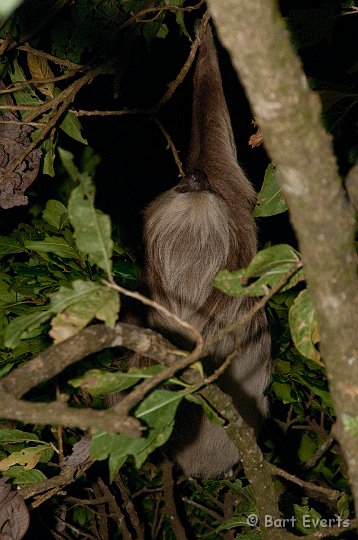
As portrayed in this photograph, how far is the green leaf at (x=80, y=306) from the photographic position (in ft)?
3.67

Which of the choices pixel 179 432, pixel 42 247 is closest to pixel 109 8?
pixel 42 247

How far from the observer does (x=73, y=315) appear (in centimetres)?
113

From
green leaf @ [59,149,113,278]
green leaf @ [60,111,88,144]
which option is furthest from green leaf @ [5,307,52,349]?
green leaf @ [60,111,88,144]

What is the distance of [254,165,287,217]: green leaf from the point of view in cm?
208

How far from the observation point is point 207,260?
398 centimetres

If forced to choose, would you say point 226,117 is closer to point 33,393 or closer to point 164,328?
point 164,328

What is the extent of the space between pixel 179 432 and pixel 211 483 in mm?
435

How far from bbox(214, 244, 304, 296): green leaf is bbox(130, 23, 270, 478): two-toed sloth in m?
2.56

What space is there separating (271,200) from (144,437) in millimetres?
1089

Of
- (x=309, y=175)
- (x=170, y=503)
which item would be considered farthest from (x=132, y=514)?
(x=309, y=175)

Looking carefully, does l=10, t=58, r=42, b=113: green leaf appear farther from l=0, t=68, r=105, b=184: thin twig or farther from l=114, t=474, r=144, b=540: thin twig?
l=114, t=474, r=144, b=540: thin twig

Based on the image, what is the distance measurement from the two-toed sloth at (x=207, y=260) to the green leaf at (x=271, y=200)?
1.68 metres

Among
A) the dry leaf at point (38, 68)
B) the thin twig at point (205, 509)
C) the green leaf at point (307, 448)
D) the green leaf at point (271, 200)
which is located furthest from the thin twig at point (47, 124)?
the thin twig at point (205, 509)

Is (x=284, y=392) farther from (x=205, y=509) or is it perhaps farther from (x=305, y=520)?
(x=205, y=509)
